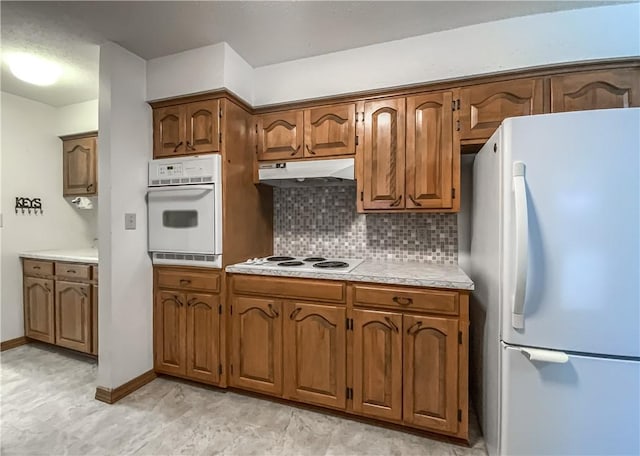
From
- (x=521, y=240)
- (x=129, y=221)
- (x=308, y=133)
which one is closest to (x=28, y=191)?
(x=129, y=221)

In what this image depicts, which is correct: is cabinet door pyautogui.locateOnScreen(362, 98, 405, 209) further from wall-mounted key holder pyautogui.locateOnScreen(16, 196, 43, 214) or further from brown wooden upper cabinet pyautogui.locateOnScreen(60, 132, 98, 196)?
wall-mounted key holder pyautogui.locateOnScreen(16, 196, 43, 214)

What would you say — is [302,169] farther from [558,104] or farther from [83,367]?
[83,367]

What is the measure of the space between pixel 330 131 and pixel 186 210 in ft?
3.92

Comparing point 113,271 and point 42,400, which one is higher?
point 113,271

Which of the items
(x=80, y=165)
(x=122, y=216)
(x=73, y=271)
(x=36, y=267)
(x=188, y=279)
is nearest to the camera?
(x=122, y=216)

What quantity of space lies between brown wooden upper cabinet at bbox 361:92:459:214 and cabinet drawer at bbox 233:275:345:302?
648 mm

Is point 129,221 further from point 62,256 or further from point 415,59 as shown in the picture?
point 415,59

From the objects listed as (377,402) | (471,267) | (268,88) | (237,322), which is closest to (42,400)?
(237,322)

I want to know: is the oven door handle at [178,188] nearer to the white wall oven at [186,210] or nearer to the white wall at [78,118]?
the white wall oven at [186,210]

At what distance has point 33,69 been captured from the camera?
7.60ft

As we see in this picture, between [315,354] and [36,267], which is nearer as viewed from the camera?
[315,354]

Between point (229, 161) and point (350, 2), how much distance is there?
48.4 inches

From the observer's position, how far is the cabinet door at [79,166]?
3.00 m

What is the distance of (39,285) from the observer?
9.16 feet
